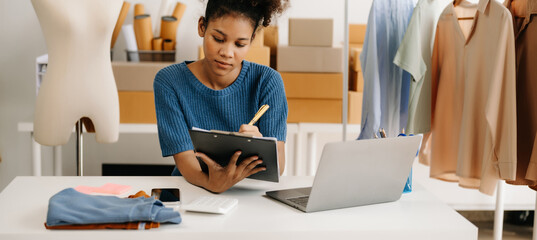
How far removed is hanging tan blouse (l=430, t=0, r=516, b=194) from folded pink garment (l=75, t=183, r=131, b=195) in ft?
4.39

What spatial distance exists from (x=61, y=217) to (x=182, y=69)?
0.72 m

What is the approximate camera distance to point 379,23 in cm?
255

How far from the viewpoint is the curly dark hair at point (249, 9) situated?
1.69 metres

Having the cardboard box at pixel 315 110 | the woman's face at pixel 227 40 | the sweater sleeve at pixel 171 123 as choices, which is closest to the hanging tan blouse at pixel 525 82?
the cardboard box at pixel 315 110

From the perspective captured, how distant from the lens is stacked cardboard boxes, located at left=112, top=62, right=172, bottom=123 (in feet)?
9.64

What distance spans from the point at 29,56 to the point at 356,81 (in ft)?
5.95

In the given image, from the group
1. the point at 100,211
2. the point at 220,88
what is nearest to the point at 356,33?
the point at 220,88

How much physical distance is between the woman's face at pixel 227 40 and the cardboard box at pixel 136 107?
1312 millimetres

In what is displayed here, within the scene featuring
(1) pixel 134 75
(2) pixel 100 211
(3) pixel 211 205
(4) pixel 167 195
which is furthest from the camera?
(1) pixel 134 75

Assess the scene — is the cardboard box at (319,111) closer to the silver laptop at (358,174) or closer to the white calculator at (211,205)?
the silver laptop at (358,174)

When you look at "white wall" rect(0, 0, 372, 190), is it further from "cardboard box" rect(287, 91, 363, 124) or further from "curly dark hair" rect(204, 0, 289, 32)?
"curly dark hair" rect(204, 0, 289, 32)

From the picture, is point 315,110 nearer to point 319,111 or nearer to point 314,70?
point 319,111

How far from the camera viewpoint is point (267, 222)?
1.26 metres

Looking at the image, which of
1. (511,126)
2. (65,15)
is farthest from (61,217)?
(511,126)
